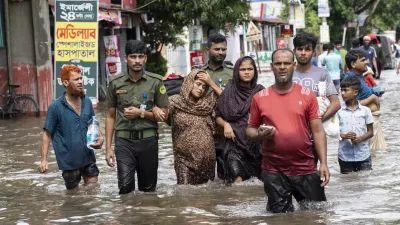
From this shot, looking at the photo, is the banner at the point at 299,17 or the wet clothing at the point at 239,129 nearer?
the wet clothing at the point at 239,129

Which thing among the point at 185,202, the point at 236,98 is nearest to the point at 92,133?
the point at 185,202

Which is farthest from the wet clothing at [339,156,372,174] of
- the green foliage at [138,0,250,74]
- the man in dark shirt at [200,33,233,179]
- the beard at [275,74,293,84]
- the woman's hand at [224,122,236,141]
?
the green foliage at [138,0,250,74]

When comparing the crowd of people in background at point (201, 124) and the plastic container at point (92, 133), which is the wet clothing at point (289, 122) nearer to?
the crowd of people in background at point (201, 124)

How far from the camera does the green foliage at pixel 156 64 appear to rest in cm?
3056

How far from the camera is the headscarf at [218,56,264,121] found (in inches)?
380

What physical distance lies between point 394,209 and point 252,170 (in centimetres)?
198

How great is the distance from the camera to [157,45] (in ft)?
104

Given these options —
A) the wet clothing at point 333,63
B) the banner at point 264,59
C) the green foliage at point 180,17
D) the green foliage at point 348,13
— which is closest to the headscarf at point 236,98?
the wet clothing at point 333,63

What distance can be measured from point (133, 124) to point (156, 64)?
2219 cm

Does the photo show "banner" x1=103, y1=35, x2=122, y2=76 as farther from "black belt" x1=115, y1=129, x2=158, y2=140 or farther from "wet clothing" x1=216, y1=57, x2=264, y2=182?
"black belt" x1=115, y1=129, x2=158, y2=140

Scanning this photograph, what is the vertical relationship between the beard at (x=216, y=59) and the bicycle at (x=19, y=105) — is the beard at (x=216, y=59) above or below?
above

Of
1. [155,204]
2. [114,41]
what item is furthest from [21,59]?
[155,204]

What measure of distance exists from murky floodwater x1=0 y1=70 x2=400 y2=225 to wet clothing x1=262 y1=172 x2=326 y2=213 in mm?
199

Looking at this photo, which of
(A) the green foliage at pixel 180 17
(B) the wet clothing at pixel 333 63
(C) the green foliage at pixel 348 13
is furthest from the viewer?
(C) the green foliage at pixel 348 13
